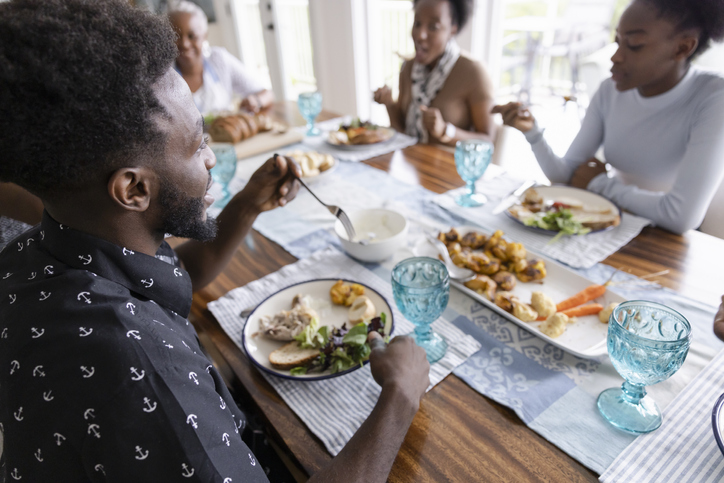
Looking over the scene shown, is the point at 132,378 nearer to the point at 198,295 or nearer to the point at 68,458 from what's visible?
the point at 68,458

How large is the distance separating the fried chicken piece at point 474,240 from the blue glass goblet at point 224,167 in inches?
38.7

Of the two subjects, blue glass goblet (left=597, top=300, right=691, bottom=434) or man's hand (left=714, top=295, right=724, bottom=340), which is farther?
man's hand (left=714, top=295, right=724, bottom=340)

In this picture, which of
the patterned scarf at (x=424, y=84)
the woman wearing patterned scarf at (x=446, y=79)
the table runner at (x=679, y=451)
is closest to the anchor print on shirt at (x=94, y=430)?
the table runner at (x=679, y=451)

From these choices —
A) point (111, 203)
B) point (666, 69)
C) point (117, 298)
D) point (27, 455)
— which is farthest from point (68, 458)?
point (666, 69)

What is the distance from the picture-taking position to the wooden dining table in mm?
724

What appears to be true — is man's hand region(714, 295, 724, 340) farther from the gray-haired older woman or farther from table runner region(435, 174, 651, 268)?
the gray-haired older woman

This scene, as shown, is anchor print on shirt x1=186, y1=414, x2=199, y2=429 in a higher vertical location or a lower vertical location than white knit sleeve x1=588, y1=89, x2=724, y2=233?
higher

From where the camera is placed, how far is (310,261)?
1.34 meters

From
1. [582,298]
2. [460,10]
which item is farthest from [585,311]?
[460,10]

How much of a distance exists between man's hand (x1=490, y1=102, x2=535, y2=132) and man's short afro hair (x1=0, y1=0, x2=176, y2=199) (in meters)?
1.43

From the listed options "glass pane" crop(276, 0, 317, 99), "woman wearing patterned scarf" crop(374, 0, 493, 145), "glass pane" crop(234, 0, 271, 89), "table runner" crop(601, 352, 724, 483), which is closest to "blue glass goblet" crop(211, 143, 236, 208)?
"woman wearing patterned scarf" crop(374, 0, 493, 145)

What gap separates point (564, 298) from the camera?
113 centimetres

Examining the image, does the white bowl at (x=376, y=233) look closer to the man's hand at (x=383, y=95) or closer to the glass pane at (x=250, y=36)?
the man's hand at (x=383, y=95)

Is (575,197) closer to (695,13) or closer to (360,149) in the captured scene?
(695,13)
